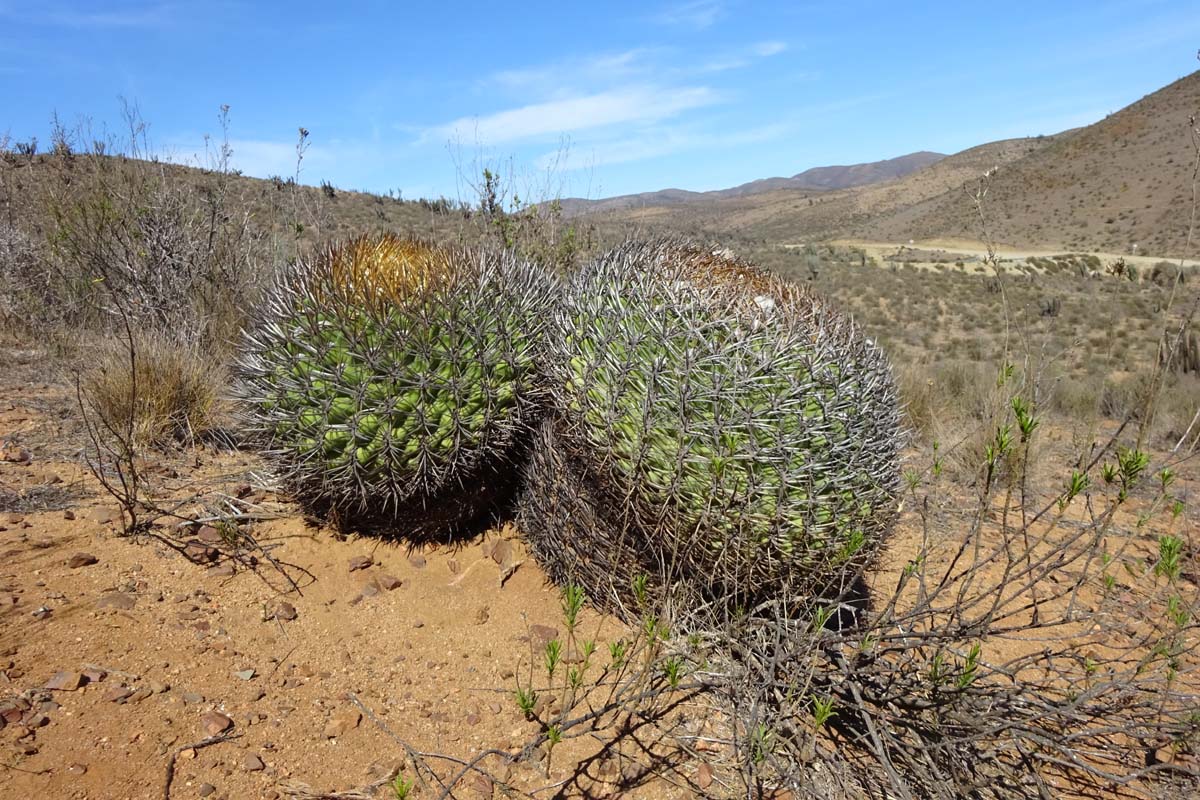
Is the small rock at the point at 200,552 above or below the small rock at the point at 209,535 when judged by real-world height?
below

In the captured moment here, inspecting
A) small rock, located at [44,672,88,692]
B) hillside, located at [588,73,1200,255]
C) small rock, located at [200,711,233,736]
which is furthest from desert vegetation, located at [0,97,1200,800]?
hillside, located at [588,73,1200,255]

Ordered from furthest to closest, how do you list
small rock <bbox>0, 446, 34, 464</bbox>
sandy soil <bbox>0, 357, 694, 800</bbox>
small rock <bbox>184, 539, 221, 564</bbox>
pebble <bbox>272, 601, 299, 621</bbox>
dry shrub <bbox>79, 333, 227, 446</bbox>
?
dry shrub <bbox>79, 333, 227, 446</bbox> → small rock <bbox>0, 446, 34, 464</bbox> → small rock <bbox>184, 539, 221, 564</bbox> → pebble <bbox>272, 601, 299, 621</bbox> → sandy soil <bbox>0, 357, 694, 800</bbox>

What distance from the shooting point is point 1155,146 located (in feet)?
141

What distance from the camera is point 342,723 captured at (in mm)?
2592

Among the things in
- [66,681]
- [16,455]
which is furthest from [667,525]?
[16,455]

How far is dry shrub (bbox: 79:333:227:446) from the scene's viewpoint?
4547mm

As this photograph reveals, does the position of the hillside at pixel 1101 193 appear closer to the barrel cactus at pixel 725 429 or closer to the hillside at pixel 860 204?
the hillside at pixel 860 204

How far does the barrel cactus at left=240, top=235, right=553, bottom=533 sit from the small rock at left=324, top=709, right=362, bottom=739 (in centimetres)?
100

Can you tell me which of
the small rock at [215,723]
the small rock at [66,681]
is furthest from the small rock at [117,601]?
the small rock at [215,723]

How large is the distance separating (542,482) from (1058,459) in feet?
18.8

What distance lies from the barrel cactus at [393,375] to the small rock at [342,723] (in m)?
1.00

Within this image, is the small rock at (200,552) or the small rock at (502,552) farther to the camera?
the small rock at (502,552)

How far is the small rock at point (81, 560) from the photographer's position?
318cm

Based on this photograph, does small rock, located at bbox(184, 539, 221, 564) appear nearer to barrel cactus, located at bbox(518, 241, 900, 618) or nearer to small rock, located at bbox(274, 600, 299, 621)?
small rock, located at bbox(274, 600, 299, 621)
